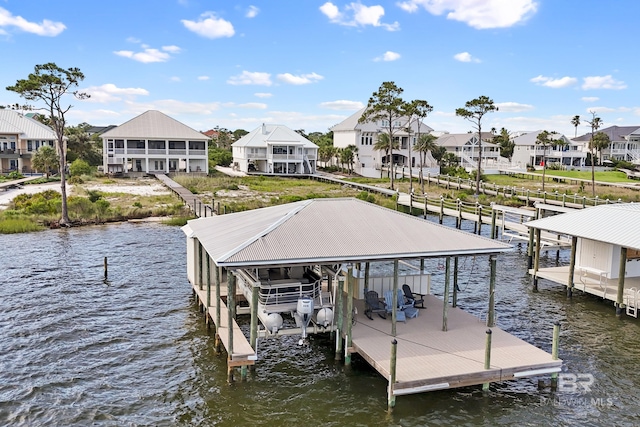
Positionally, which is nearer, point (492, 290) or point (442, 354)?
point (442, 354)

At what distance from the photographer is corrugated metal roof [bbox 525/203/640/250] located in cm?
1989

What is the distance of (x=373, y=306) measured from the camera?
16.7 metres

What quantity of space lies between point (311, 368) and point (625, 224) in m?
13.2

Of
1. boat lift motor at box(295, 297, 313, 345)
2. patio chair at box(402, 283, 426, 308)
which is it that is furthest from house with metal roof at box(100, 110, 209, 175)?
boat lift motor at box(295, 297, 313, 345)

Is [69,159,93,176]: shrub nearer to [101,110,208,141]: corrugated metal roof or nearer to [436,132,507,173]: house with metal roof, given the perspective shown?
[101,110,208,141]: corrugated metal roof

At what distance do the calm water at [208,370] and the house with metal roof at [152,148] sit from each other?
4827cm

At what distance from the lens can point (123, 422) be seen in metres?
12.9

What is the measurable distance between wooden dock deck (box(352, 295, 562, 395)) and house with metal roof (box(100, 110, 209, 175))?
5986cm

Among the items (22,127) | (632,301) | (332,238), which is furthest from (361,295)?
(22,127)

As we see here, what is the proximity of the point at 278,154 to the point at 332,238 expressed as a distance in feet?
214

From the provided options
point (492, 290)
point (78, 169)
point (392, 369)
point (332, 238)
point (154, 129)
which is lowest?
point (392, 369)

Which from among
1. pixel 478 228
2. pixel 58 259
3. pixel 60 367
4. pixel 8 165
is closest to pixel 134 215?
pixel 58 259

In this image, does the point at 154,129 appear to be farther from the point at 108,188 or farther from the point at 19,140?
the point at 108,188

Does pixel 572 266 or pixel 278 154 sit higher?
pixel 278 154
